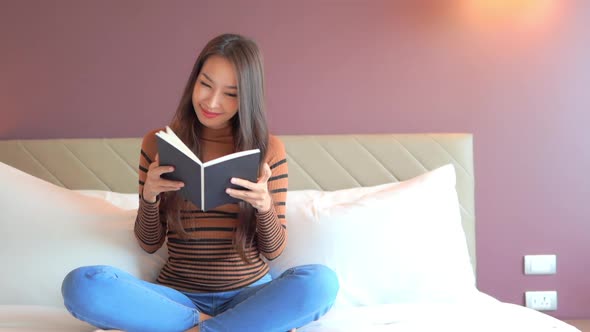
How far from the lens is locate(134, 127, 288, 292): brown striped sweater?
194cm

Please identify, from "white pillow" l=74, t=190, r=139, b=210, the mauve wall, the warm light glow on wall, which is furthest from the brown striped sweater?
the warm light glow on wall

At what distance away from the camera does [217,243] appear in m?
1.97

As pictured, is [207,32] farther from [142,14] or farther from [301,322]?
[301,322]

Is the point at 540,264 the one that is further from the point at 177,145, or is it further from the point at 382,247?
the point at 177,145

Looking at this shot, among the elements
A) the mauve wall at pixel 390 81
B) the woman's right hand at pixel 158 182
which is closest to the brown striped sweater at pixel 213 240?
the woman's right hand at pixel 158 182

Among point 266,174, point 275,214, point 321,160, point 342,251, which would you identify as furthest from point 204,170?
point 321,160

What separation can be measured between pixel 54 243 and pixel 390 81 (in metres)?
1.34

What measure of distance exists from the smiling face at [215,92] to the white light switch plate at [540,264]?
1427 millimetres

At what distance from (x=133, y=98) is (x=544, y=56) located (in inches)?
60.6

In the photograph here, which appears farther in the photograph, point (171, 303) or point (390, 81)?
point (390, 81)

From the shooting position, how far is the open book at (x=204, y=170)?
1.67m

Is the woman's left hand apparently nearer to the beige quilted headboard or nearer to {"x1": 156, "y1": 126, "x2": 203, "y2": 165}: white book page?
{"x1": 156, "y1": 126, "x2": 203, "y2": 165}: white book page

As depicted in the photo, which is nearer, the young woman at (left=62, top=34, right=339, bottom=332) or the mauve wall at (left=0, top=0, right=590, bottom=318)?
the young woman at (left=62, top=34, right=339, bottom=332)

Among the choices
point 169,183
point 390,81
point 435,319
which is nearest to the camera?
point 169,183
